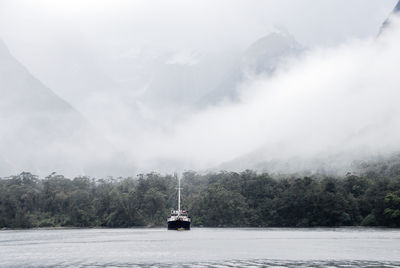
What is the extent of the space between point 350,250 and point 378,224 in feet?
330

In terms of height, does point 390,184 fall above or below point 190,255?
above

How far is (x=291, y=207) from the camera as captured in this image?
19975 cm

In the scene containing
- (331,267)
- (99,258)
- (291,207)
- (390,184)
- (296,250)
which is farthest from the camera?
(291,207)

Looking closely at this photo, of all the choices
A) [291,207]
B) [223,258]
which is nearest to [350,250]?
[223,258]

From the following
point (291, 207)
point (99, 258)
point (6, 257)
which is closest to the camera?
point (99, 258)

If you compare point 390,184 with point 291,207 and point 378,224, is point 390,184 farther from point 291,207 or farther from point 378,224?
point 291,207

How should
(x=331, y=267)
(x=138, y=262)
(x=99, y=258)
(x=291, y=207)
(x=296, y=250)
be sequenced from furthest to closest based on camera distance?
(x=291, y=207)
(x=296, y=250)
(x=99, y=258)
(x=138, y=262)
(x=331, y=267)

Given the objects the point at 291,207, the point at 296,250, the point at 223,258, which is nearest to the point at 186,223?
the point at 291,207

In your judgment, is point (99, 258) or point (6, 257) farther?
point (6, 257)

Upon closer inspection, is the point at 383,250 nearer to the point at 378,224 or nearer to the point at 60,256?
the point at 60,256

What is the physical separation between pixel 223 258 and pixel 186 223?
97.4 metres

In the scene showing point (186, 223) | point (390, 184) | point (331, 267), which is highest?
point (390, 184)

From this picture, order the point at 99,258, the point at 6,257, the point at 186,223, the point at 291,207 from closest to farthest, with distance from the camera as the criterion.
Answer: the point at 99,258, the point at 6,257, the point at 186,223, the point at 291,207

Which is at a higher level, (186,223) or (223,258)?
(186,223)
